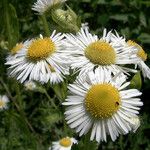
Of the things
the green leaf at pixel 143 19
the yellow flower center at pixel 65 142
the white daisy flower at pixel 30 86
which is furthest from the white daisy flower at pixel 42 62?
the white daisy flower at pixel 30 86

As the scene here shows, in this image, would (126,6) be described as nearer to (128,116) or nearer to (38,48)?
(38,48)

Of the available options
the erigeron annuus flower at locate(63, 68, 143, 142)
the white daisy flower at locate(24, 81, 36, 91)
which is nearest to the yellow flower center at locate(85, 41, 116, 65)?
the erigeron annuus flower at locate(63, 68, 143, 142)

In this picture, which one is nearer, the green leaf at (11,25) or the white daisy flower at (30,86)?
the green leaf at (11,25)

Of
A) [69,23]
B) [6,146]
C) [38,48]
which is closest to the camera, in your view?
[69,23]

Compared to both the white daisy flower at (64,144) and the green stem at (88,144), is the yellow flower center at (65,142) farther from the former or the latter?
the green stem at (88,144)

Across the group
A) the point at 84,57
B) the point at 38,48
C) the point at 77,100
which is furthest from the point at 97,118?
the point at 38,48

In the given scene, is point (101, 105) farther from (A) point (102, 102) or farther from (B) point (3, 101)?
(B) point (3, 101)
